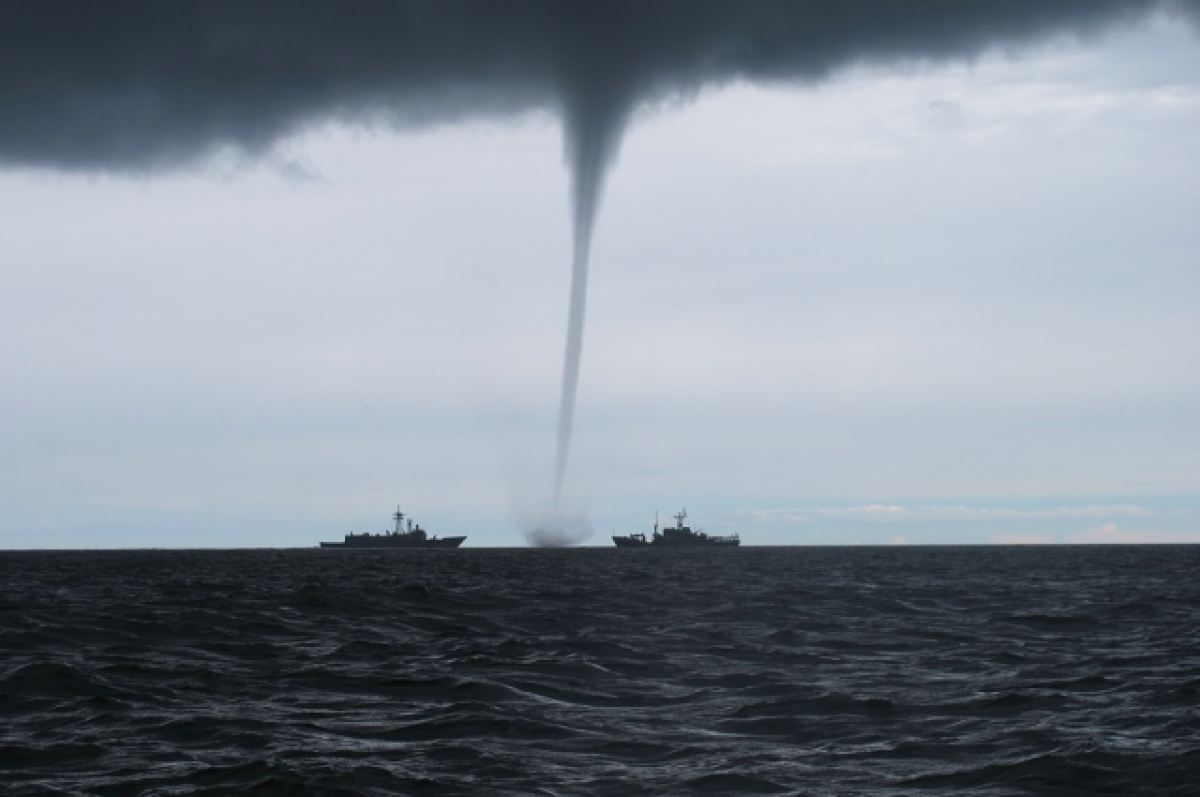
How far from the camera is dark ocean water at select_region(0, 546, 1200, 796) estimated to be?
15438mm

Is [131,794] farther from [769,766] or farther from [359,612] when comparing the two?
[359,612]

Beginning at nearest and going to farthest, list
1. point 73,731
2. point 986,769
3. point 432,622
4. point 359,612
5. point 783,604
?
point 986,769
point 73,731
point 432,622
point 359,612
point 783,604

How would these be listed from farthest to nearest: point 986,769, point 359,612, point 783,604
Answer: point 783,604 → point 359,612 → point 986,769

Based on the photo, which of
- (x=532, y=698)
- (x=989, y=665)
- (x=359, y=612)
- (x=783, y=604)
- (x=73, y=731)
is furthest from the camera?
(x=783, y=604)

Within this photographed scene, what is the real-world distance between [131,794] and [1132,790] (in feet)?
39.4

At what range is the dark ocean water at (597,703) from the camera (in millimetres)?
15438

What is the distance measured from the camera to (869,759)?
647 inches

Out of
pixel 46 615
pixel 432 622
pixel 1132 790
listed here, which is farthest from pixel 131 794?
pixel 46 615

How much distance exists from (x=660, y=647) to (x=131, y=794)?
17.5 meters

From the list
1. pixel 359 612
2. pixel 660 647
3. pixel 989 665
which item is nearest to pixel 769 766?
pixel 989 665

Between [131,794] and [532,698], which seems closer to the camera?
[131,794]

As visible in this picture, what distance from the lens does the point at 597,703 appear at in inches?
846

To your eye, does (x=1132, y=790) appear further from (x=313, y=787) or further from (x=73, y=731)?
(x=73, y=731)

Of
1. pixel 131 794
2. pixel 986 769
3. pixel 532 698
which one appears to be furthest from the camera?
pixel 532 698
